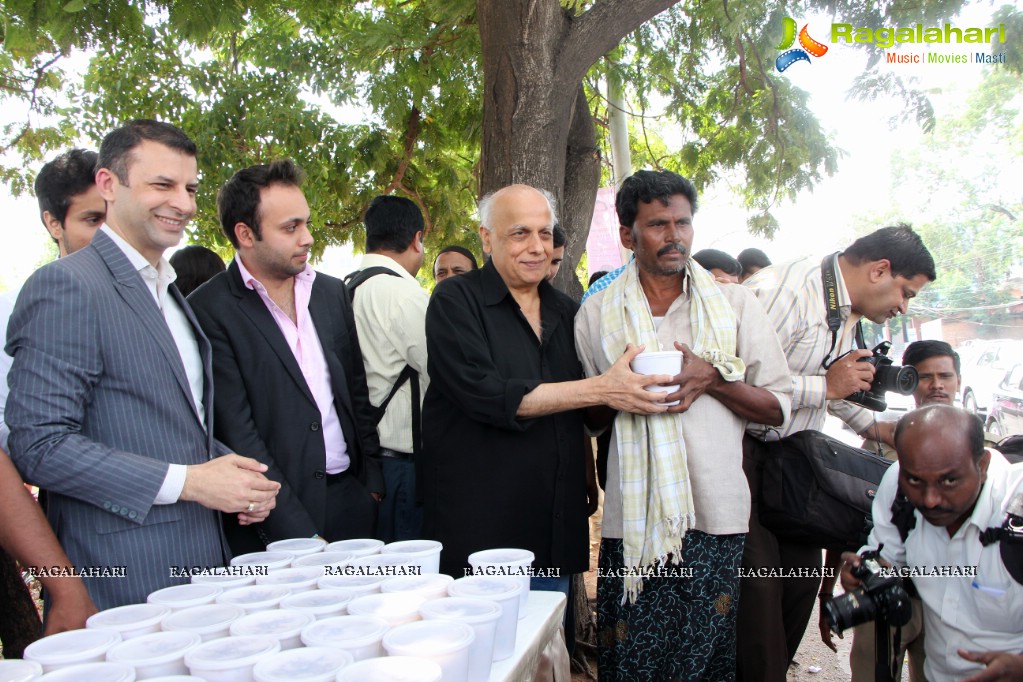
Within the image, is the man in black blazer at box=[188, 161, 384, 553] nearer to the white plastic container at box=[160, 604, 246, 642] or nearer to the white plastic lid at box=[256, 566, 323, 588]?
the white plastic lid at box=[256, 566, 323, 588]

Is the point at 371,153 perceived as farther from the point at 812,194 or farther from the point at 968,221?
the point at 968,221

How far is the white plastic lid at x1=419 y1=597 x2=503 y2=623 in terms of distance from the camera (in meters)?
1.43

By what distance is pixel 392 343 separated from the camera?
3088 mm

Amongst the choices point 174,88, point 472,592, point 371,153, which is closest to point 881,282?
point 472,592

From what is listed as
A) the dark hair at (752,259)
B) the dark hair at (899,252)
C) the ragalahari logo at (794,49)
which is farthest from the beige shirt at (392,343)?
the dark hair at (752,259)

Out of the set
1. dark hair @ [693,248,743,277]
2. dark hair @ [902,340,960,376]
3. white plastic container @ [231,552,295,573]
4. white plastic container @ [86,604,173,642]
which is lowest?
white plastic container @ [86,604,173,642]

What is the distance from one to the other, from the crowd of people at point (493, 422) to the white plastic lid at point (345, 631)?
57cm

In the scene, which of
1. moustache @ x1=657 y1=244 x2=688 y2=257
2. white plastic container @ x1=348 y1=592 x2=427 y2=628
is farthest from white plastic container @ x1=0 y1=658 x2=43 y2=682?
moustache @ x1=657 y1=244 x2=688 y2=257

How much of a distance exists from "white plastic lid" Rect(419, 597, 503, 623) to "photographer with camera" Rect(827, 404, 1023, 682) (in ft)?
4.58

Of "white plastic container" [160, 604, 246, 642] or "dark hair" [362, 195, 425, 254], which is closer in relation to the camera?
"white plastic container" [160, 604, 246, 642]

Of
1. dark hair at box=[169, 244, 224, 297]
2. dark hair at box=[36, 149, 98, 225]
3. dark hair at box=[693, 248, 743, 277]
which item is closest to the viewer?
dark hair at box=[36, 149, 98, 225]

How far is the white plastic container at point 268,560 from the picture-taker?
1864mm

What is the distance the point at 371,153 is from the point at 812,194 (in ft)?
12.5

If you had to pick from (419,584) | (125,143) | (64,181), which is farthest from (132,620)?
(64,181)
